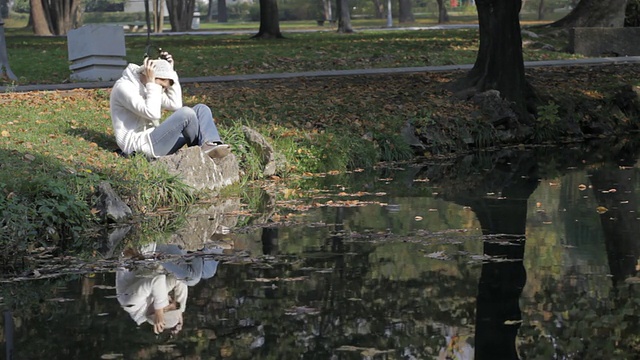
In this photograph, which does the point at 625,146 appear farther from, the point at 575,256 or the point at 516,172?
the point at 575,256

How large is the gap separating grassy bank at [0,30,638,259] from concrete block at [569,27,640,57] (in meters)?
0.90

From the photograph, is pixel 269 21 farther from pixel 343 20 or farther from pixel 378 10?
pixel 378 10

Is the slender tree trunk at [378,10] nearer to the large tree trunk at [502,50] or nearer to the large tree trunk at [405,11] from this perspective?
the large tree trunk at [405,11]

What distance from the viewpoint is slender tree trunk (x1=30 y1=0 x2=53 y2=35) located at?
4872 centimetres

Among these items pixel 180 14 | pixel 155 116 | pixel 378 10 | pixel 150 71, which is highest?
pixel 150 71

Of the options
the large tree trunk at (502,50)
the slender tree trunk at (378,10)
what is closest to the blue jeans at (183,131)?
the large tree trunk at (502,50)

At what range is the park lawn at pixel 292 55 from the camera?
24797 mm

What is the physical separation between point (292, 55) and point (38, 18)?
80.5 ft

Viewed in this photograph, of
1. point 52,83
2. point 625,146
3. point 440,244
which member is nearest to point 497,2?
point 625,146

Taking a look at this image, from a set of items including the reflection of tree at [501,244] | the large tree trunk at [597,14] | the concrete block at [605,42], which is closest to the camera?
the reflection of tree at [501,244]

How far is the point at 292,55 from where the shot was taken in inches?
1071

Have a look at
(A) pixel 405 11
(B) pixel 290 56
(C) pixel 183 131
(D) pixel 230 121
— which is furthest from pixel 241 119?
(A) pixel 405 11

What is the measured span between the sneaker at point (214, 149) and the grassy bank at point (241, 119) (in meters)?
0.68

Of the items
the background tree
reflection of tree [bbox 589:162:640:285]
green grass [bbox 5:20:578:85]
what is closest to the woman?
reflection of tree [bbox 589:162:640:285]
